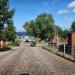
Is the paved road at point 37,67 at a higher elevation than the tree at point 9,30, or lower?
lower

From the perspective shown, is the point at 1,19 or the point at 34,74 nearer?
the point at 34,74

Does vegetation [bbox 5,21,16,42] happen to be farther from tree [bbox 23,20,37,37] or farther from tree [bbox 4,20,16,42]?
tree [bbox 23,20,37,37]

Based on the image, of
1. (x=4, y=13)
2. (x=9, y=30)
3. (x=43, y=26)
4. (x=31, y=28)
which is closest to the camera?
(x=4, y=13)

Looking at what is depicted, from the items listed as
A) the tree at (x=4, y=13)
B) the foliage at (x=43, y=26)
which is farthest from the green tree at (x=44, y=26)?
the tree at (x=4, y=13)

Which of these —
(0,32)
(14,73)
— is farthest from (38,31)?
(14,73)

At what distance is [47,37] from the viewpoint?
583ft

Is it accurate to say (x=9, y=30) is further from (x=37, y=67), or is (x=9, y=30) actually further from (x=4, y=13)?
(x=37, y=67)

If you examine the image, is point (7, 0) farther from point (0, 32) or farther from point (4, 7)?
point (0, 32)

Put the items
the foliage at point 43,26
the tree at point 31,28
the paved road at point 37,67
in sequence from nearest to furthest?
the paved road at point 37,67, the foliage at point 43,26, the tree at point 31,28

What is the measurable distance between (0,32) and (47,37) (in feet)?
361

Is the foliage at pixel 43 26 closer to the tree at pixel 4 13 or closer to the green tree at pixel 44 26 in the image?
the green tree at pixel 44 26

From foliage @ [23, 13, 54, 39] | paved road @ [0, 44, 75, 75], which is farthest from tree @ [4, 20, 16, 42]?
foliage @ [23, 13, 54, 39]

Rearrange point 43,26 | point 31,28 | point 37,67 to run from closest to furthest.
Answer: point 37,67, point 43,26, point 31,28

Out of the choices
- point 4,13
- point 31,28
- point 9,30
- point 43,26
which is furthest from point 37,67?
point 31,28
